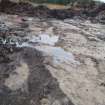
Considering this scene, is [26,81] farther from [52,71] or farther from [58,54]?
[58,54]

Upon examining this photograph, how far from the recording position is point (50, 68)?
677cm

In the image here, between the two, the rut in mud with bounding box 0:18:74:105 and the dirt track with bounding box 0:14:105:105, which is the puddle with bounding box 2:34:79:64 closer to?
the dirt track with bounding box 0:14:105:105

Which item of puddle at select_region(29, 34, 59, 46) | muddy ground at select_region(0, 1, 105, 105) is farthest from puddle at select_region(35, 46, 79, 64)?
puddle at select_region(29, 34, 59, 46)

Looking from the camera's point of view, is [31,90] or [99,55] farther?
[99,55]

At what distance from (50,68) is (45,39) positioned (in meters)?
3.64

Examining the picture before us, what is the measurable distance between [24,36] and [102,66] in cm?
437

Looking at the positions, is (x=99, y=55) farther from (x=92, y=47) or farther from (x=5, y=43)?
(x=5, y=43)

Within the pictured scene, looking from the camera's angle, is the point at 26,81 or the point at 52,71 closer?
the point at 26,81

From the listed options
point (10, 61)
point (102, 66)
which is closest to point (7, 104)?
point (10, 61)

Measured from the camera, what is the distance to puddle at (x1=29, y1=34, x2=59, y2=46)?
9.70 m

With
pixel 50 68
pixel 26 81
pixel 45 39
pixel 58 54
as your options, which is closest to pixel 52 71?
pixel 50 68

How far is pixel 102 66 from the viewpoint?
739 centimetres

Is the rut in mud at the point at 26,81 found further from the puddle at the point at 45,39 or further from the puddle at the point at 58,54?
the puddle at the point at 45,39

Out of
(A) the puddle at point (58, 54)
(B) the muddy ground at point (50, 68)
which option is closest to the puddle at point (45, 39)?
(B) the muddy ground at point (50, 68)
